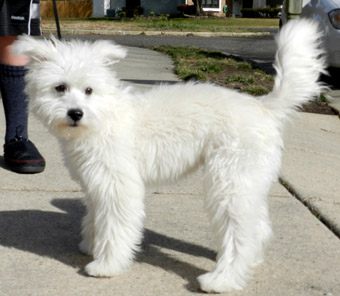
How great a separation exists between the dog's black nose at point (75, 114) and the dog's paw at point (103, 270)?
2.79ft

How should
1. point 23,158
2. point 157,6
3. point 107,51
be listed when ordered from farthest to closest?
point 157,6 < point 23,158 < point 107,51

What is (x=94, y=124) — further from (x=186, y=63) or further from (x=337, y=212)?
(x=186, y=63)

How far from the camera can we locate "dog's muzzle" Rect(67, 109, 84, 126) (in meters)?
3.28

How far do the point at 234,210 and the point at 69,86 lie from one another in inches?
45.6

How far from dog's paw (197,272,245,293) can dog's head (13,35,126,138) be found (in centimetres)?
104

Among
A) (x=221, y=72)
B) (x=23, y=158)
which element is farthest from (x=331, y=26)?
(x=23, y=158)

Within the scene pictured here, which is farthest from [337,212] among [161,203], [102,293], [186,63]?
[186,63]

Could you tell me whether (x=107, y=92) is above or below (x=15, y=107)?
above

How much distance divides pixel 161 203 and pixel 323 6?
635 cm

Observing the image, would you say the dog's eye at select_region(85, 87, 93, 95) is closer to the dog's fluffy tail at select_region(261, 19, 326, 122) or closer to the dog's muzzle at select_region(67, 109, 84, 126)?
the dog's muzzle at select_region(67, 109, 84, 126)

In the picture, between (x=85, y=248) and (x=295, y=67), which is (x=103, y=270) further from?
(x=295, y=67)

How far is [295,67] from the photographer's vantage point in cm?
343

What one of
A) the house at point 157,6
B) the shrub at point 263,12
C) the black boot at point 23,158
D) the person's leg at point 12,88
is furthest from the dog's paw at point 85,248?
the shrub at point 263,12

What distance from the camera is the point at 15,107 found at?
5402 mm
